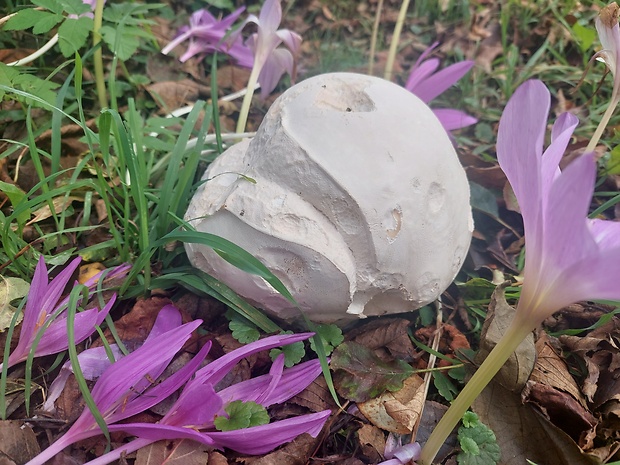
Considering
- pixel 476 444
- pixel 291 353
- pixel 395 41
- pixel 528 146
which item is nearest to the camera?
pixel 528 146

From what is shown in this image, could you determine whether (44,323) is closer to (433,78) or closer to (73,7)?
(73,7)

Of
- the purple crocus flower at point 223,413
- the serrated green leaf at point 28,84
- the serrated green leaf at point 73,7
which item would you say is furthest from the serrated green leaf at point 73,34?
the purple crocus flower at point 223,413

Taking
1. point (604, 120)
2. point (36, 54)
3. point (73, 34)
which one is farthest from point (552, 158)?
point (36, 54)

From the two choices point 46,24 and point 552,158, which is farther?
point 46,24

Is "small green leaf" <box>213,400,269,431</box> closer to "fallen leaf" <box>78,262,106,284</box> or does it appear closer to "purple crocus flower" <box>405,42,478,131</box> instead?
"fallen leaf" <box>78,262,106,284</box>

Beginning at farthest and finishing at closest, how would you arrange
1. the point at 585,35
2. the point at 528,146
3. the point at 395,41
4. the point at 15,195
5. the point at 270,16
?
1. the point at 585,35
2. the point at 395,41
3. the point at 270,16
4. the point at 15,195
5. the point at 528,146

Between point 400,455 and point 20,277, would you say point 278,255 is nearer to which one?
point 400,455

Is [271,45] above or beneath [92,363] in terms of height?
above
